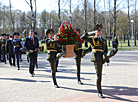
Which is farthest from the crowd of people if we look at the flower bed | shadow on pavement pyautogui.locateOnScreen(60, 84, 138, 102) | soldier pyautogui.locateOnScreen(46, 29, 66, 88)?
shadow on pavement pyautogui.locateOnScreen(60, 84, 138, 102)

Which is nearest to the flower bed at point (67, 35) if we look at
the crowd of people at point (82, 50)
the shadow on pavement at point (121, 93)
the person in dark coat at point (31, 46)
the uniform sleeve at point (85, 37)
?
the crowd of people at point (82, 50)

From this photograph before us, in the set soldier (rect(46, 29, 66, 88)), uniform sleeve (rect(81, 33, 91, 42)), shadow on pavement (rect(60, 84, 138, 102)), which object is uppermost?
uniform sleeve (rect(81, 33, 91, 42))

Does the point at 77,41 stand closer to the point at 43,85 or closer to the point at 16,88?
the point at 43,85

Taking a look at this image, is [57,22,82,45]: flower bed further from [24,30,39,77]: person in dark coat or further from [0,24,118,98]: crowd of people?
[24,30,39,77]: person in dark coat

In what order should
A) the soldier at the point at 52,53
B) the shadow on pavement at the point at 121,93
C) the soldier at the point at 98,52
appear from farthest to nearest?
1. the soldier at the point at 52,53
2. the soldier at the point at 98,52
3. the shadow on pavement at the point at 121,93

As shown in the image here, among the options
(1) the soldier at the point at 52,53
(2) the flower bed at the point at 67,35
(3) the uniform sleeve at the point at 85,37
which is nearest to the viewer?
(3) the uniform sleeve at the point at 85,37

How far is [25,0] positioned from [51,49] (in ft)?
47.6

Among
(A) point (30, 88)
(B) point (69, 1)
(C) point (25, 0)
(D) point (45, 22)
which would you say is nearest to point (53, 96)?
(A) point (30, 88)

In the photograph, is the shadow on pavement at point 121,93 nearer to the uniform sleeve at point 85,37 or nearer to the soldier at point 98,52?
the soldier at point 98,52

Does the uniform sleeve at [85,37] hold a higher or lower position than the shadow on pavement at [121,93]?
higher

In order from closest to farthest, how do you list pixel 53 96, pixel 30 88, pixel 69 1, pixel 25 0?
1. pixel 53 96
2. pixel 30 88
3. pixel 25 0
4. pixel 69 1

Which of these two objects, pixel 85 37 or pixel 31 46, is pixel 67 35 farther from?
pixel 31 46

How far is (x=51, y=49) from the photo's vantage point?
7020mm

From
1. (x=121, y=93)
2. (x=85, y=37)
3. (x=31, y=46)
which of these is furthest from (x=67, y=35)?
(x=31, y=46)
